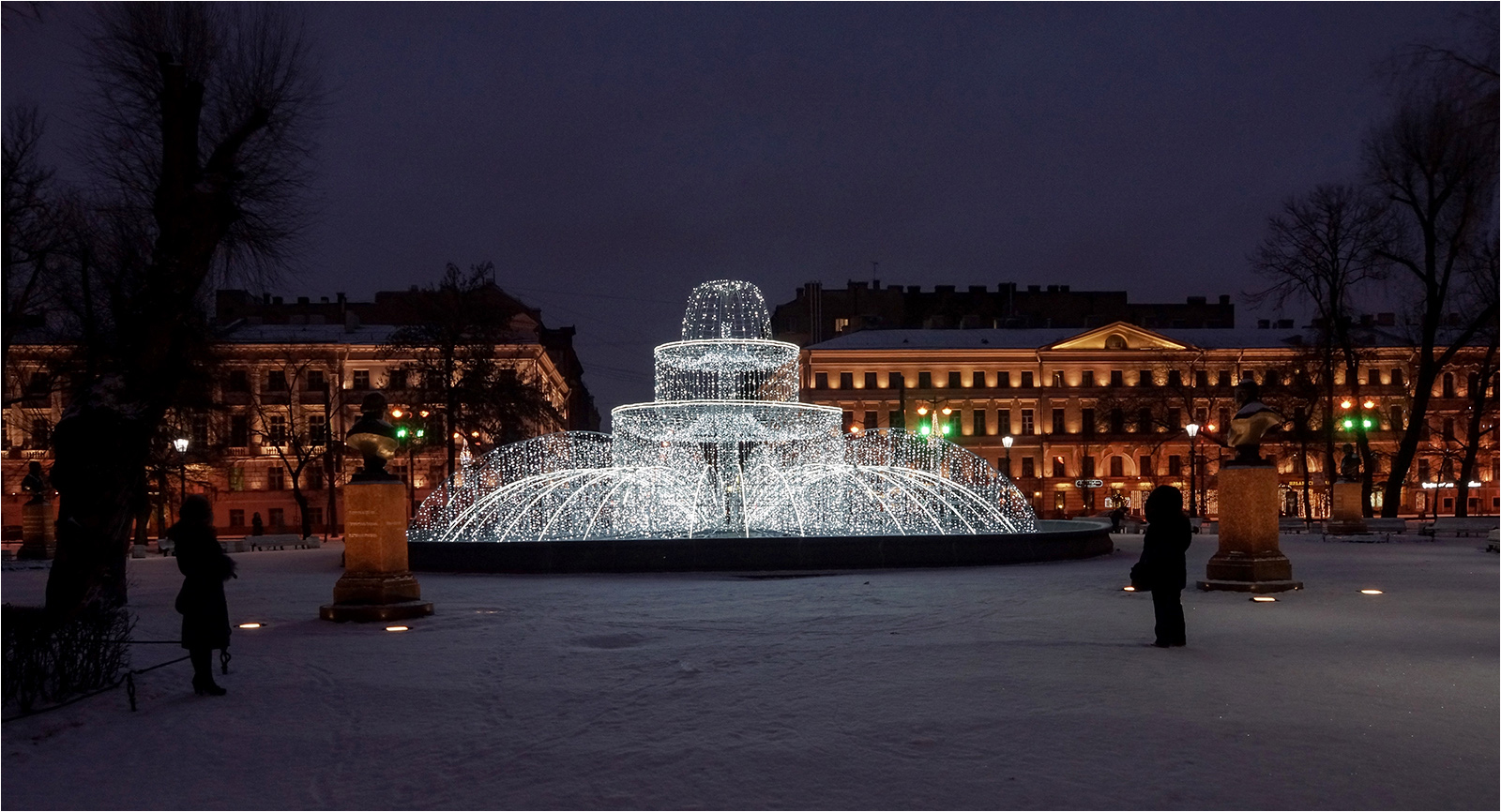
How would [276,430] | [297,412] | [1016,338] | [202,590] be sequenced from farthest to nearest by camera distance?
[1016,338]
[297,412]
[276,430]
[202,590]

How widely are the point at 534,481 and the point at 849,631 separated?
676 inches

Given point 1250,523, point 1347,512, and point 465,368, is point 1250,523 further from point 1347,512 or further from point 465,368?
point 465,368

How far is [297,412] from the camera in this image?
60562 millimetres

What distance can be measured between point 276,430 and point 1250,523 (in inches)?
1836

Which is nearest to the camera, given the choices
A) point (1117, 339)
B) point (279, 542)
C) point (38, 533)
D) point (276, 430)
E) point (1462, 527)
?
point (38, 533)

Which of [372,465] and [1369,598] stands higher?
[372,465]

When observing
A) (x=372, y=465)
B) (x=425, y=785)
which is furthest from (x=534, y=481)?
(x=425, y=785)

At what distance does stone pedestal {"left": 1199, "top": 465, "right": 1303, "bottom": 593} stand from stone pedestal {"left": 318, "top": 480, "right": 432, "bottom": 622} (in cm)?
1033

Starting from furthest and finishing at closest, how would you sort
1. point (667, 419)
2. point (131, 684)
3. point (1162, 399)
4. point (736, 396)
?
point (1162, 399), point (736, 396), point (667, 419), point (131, 684)

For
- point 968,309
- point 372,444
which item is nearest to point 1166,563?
point 372,444

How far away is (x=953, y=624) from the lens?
12203 millimetres

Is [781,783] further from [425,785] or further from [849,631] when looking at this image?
[849,631]

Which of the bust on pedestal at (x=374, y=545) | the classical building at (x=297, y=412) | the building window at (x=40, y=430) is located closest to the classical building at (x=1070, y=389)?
the classical building at (x=297, y=412)

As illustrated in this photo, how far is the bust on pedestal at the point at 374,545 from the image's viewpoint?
525 inches
